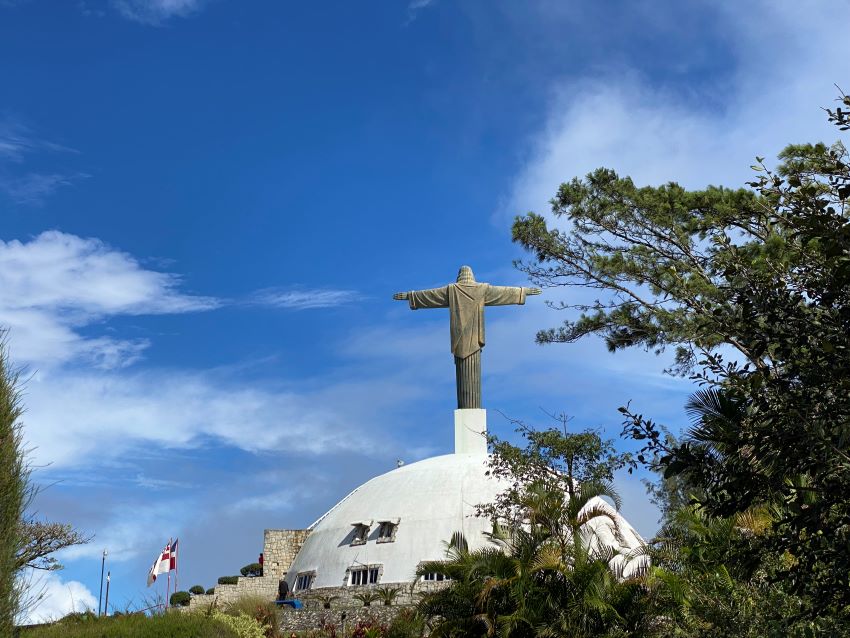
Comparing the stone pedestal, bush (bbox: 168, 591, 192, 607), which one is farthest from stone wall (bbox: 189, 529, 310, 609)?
the stone pedestal

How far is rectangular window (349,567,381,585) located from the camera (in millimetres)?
30172

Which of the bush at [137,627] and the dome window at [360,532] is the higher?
the dome window at [360,532]

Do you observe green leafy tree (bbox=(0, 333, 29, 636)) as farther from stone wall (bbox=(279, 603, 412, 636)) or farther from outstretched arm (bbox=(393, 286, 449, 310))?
outstretched arm (bbox=(393, 286, 449, 310))

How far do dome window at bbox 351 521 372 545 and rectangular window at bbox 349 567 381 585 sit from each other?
110 centimetres

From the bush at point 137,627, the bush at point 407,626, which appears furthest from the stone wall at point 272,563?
the bush at point 137,627

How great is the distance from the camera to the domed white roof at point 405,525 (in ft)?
98.8

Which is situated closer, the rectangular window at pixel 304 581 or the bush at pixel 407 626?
the bush at pixel 407 626

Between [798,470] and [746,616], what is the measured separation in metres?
7.44

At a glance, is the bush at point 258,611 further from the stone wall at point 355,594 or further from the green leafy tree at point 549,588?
the green leafy tree at point 549,588

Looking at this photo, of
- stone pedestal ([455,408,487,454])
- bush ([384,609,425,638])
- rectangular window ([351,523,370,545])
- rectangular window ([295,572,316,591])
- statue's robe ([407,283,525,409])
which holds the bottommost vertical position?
bush ([384,609,425,638])

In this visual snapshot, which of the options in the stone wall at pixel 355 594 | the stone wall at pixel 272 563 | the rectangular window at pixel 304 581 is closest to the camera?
the stone wall at pixel 355 594

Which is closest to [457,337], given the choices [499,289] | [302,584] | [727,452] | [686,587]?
[499,289]

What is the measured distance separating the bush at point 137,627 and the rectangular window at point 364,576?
34.2ft

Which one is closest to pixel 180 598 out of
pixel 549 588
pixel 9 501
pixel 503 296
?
pixel 503 296
